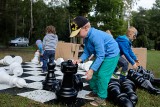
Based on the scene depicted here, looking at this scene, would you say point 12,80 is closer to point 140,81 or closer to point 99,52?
point 99,52

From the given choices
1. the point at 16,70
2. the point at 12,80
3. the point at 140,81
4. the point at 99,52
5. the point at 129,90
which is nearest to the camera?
the point at 99,52

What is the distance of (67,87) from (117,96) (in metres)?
0.59

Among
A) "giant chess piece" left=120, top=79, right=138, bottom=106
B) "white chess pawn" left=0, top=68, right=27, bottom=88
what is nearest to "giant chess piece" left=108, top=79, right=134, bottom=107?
"giant chess piece" left=120, top=79, right=138, bottom=106

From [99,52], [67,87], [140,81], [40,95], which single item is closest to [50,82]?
[40,95]

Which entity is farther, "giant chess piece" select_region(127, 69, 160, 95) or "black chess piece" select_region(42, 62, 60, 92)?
"giant chess piece" select_region(127, 69, 160, 95)

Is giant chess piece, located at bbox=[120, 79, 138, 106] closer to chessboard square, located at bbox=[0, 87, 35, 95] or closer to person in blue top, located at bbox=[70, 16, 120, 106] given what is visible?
person in blue top, located at bbox=[70, 16, 120, 106]

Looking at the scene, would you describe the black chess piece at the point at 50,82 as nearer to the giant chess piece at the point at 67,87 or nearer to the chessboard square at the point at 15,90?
the chessboard square at the point at 15,90

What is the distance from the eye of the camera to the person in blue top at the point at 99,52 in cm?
275

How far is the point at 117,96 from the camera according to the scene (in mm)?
2822

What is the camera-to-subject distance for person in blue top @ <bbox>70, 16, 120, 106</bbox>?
275cm

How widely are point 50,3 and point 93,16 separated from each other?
15.8 metres

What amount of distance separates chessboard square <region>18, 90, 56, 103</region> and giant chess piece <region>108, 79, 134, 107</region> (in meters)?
0.71

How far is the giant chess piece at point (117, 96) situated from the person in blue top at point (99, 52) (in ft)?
0.35

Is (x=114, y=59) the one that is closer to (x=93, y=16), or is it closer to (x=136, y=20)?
(x=93, y=16)
